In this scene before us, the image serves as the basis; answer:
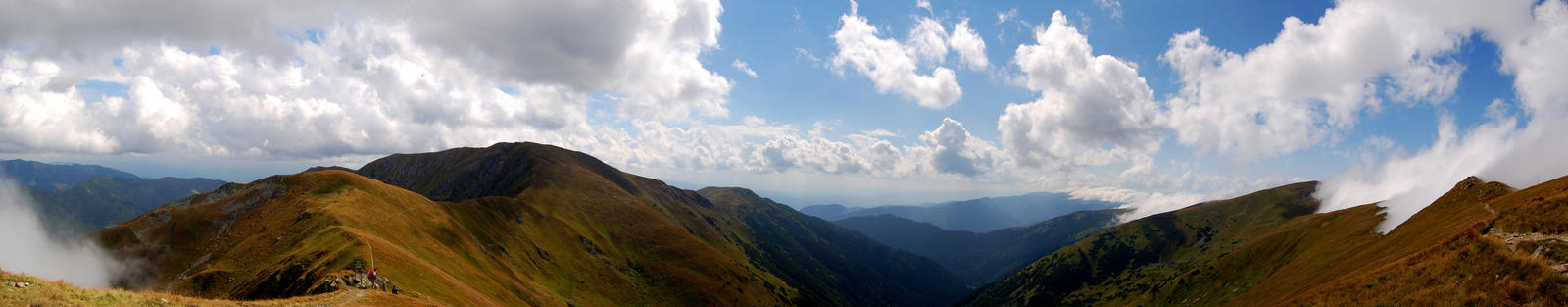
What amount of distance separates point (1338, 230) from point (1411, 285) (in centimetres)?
12686

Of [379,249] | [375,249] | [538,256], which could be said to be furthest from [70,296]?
[538,256]

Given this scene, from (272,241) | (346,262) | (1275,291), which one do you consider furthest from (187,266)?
(1275,291)

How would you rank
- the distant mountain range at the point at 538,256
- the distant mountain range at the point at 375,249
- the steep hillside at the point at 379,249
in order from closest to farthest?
the distant mountain range at the point at 538,256 < the distant mountain range at the point at 375,249 < the steep hillside at the point at 379,249

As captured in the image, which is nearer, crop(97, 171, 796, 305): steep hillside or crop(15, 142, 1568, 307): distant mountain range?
crop(15, 142, 1568, 307): distant mountain range

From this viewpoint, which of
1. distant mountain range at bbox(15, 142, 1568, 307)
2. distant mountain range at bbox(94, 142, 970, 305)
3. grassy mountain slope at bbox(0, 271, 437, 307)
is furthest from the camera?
distant mountain range at bbox(94, 142, 970, 305)

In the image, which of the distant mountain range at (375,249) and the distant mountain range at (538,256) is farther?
the distant mountain range at (375,249)

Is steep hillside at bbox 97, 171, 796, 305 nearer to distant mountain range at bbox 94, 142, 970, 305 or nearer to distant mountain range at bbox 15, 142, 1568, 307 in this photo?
distant mountain range at bbox 94, 142, 970, 305

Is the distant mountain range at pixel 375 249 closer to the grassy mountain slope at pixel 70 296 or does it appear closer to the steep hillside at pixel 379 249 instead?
the steep hillside at pixel 379 249

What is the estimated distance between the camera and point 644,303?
157 meters

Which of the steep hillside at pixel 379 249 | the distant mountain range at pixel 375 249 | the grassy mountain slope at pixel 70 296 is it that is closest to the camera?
the grassy mountain slope at pixel 70 296

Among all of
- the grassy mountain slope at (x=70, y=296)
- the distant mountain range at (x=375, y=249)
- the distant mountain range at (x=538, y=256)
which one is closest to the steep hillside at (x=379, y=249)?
the distant mountain range at (x=375, y=249)

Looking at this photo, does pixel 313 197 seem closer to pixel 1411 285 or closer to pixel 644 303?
pixel 644 303

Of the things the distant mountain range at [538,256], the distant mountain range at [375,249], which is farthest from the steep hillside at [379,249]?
the distant mountain range at [538,256]

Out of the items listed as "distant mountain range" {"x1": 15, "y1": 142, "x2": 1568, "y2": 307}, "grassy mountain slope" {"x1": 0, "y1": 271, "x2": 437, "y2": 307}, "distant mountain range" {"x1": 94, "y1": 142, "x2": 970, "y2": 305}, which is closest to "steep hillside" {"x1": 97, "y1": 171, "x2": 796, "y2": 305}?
"distant mountain range" {"x1": 94, "y1": 142, "x2": 970, "y2": 305}
